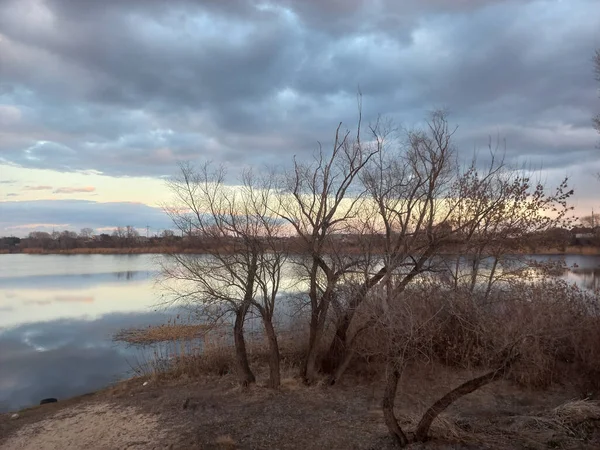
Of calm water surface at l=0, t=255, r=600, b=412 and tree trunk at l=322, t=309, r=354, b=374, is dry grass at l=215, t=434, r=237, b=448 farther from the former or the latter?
calm water surface at l=0, t=255, r=600, b=412

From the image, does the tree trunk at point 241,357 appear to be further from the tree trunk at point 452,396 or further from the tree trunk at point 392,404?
the tree trunk at point 452,396

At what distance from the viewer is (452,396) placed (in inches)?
252

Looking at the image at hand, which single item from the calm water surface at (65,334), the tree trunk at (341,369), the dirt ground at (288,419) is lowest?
the calm water surface at (65,334)

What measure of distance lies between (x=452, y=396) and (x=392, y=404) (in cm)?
82

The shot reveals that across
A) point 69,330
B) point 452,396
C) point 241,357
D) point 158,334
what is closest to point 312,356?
point 241,357

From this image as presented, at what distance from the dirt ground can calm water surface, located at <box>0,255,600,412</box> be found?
3142mm

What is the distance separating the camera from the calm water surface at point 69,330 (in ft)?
45.2

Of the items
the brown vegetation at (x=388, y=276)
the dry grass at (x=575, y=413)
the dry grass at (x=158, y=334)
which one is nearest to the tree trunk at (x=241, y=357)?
the brown vegetation at (x=388, y=276)

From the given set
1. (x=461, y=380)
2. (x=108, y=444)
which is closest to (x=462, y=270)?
(x=461, y=380)

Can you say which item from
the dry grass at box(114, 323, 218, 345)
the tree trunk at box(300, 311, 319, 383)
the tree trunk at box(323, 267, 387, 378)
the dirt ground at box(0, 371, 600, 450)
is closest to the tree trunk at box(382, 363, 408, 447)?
the dirt ground at box(0, 371, 600, 450)

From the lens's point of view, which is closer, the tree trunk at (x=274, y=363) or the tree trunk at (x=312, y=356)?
the tree trunk at (x=274, y=363)

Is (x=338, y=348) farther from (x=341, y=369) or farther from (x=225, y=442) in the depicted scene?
(x=225, y=442)

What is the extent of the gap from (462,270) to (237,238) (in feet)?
18.3

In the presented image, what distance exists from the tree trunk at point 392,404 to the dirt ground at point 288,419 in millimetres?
209
